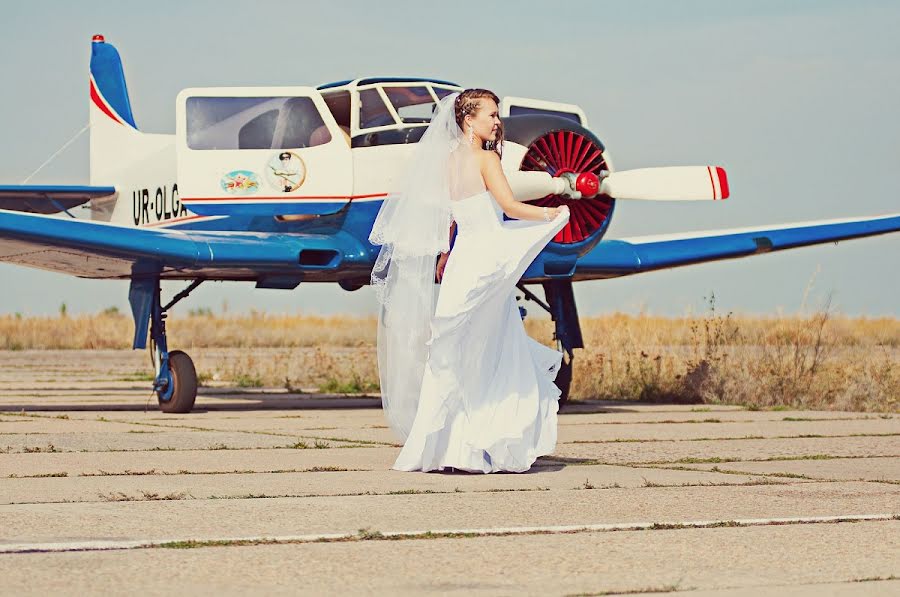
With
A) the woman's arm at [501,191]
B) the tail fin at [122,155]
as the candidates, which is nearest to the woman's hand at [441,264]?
the woman's arm at [501,191]

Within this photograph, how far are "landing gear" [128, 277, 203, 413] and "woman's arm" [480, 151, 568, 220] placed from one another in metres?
5.61

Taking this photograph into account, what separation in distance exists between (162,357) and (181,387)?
18.6 inches

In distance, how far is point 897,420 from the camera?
1137cm

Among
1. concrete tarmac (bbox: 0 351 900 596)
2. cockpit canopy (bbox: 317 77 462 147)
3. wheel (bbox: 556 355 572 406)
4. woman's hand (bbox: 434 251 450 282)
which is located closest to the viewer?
concrete tarmac (bbox: 0 351 900 596)

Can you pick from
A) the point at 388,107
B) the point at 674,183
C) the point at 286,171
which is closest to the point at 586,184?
the point at 674,183

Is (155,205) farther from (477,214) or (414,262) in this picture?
(477,214)

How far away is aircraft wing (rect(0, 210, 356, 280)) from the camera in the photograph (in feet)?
39.0

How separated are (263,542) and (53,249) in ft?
25.9

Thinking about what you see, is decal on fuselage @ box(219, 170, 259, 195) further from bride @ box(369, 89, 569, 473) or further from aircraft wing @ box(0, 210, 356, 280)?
bride @ box(369, 89, 569, 473)

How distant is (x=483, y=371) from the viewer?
7.52 metres

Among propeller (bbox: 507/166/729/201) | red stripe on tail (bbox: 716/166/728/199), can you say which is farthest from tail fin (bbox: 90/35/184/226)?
red stripe on tail (bbox: 716/166/728/199)

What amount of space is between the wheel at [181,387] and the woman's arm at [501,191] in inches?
221

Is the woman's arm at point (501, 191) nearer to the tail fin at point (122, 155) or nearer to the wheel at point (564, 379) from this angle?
the wheel at point (564, 379)

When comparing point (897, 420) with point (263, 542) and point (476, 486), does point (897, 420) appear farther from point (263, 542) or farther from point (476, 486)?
point (263, 542)
